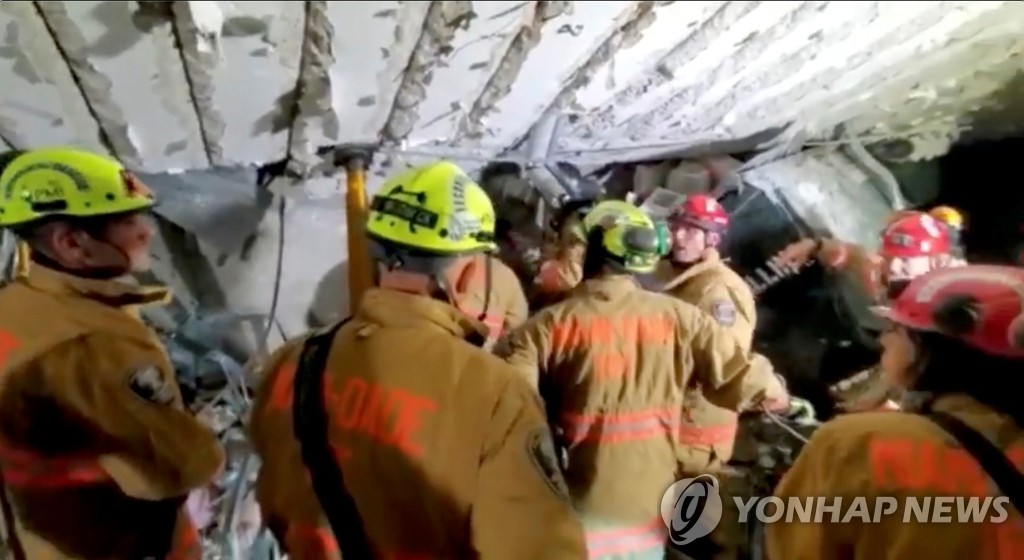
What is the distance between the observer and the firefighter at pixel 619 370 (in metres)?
2.40

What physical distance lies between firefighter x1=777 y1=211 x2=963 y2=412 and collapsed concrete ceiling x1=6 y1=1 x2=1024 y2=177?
354mm

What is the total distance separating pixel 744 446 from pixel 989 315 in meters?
1.42

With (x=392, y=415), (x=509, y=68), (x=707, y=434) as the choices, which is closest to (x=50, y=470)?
(x=392, y=415)

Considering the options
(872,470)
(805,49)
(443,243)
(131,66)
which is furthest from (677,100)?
(131,66)

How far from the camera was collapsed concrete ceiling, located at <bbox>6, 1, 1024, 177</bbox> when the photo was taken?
1.48 meters

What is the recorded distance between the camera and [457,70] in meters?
1.89

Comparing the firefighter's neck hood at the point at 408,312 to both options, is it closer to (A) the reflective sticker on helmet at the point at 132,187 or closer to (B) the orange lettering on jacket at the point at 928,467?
(A) the reflective sticker on helmet at the point at 132,187

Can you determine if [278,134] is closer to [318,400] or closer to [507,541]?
[318,400]

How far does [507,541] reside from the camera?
1589 mm

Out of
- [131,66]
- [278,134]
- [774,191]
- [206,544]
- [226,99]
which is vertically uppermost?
[131,66]

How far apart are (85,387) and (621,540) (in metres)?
1.46

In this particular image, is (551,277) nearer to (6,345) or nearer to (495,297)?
(495,297)

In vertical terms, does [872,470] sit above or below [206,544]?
above

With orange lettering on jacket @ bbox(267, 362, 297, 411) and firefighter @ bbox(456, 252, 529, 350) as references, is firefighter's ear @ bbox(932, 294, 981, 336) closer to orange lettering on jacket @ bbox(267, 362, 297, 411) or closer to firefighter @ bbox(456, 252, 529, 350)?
orange lettering on jacket @ bbox(267, 362, 297, 411)
